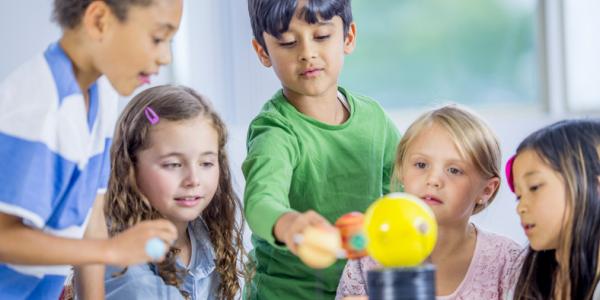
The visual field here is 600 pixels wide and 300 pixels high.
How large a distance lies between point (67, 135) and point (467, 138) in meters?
0.71

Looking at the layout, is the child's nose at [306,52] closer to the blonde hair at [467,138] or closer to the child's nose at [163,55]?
the blonde hair at [467,138]

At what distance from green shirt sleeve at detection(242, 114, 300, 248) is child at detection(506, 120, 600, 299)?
350mm

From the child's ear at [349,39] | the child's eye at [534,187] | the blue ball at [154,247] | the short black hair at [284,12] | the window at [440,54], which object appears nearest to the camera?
the blue ball at [154,247]

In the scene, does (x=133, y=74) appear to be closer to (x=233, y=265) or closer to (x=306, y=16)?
(x=306, y=16)

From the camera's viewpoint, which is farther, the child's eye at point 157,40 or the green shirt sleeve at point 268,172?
the green shirt sleeve at point 268,172

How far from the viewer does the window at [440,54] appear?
9.43 feet

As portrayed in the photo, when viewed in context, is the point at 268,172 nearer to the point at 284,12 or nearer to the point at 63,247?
the point at 284,12

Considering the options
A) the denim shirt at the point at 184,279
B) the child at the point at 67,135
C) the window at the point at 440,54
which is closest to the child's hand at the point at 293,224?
the child at the point at 67,135

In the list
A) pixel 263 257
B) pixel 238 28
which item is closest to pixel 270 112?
pixel 263 257

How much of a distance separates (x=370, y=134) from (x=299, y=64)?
0.71ft

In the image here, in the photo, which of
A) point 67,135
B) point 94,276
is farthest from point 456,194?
point 67,135

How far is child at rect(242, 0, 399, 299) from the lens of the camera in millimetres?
1429

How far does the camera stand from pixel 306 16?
1.42 meters

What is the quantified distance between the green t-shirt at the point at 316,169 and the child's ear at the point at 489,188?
0.58 ft
